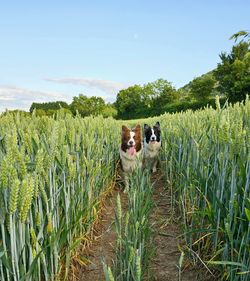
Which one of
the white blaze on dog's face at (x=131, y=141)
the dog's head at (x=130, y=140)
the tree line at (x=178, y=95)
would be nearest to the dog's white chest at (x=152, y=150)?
the dog's head at (x=130, y=140)

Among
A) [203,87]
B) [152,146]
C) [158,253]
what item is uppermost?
[203,87]

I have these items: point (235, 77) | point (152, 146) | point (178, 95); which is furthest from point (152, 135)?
point (178, 95)

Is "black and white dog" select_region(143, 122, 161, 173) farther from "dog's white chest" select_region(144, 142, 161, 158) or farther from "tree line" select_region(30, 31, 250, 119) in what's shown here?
"tree line" select_region(30, 31, 250, 119)

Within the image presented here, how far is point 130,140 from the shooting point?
5.99 metres

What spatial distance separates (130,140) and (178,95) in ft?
189

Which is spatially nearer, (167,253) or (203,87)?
(167,253)

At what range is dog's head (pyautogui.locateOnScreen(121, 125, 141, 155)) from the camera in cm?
599

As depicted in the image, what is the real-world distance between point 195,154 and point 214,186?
0.94 metres

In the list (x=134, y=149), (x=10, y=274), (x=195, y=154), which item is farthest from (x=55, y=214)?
(x=134, y=149)

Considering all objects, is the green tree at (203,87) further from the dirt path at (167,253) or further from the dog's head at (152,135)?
the dirt path at (167,253)

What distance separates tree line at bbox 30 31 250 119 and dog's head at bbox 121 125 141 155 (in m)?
25.1

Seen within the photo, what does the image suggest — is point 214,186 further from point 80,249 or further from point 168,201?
point 168,201

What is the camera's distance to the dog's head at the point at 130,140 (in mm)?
5992

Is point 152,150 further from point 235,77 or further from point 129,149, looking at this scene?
point 235,77
